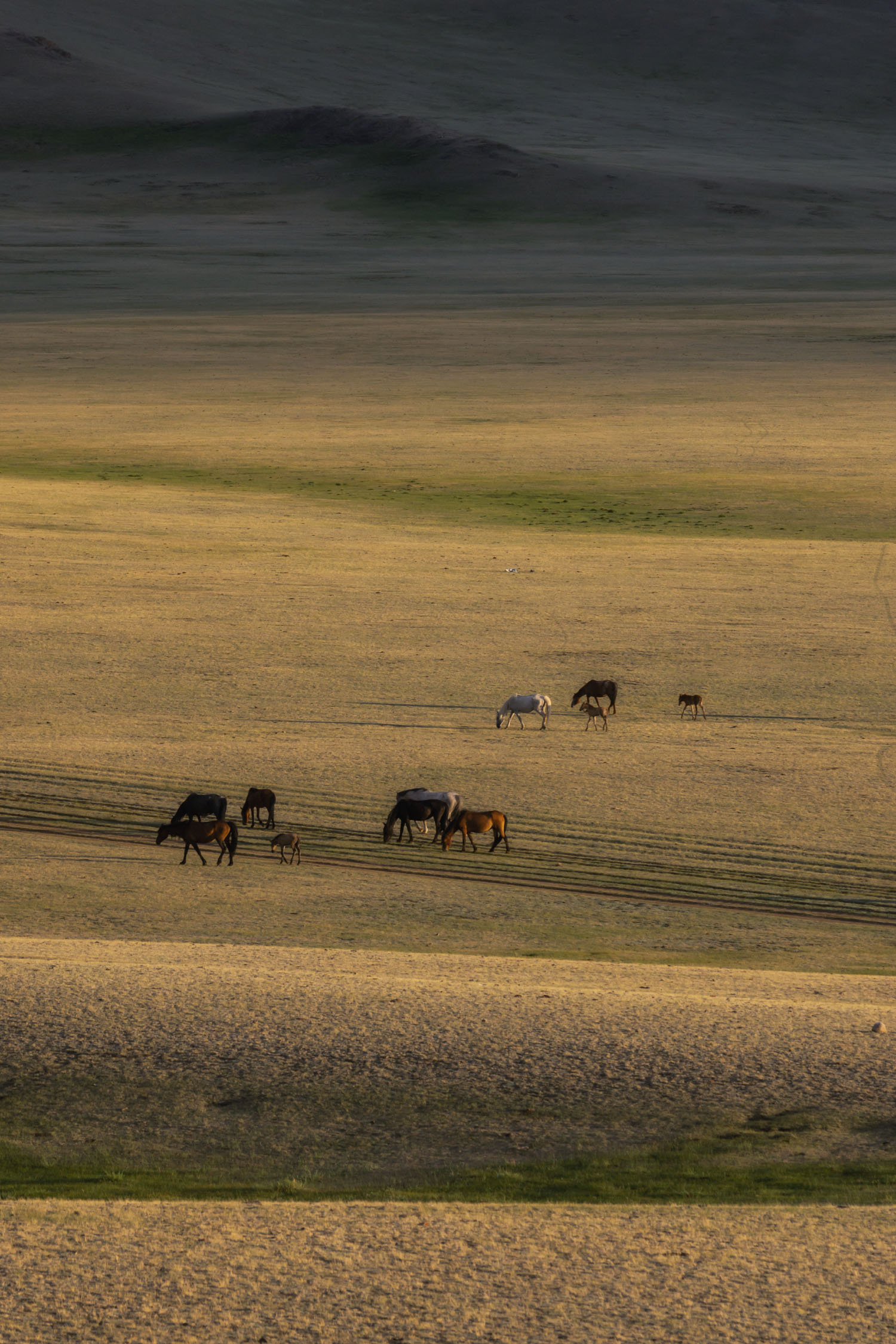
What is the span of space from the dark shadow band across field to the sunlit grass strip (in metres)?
30.7

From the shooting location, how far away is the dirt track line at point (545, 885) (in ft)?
56.4

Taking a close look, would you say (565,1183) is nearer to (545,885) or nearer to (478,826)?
(545,885)

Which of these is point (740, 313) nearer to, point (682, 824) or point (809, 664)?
point (809, 664)

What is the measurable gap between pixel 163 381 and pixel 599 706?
44199 mm

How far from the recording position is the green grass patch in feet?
34.8

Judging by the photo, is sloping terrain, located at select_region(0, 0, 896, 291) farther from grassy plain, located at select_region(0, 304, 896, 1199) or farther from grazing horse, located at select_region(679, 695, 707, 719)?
grazing horse, located at select_region(679, 695, 707, 719)

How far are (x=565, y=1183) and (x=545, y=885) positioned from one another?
23.6ft

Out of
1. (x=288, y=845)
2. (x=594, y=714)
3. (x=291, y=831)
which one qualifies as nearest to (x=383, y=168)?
(x=594, y=714)

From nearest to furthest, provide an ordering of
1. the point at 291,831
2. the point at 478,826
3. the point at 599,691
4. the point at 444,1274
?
the point at 444,1274, the point at 478,826, the point at 291,831, the point at 599,691

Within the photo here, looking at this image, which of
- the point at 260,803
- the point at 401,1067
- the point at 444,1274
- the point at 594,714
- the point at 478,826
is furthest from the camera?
the point at 594,714

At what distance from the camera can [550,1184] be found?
10.8 meters

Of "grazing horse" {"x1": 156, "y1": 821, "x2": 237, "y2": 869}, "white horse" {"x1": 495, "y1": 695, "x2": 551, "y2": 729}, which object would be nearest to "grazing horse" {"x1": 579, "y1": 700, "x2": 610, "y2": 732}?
"white horse" {"x1": 495, "y1": 695, "x2": 551, "y2": 729}

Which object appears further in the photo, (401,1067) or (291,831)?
(291,831)

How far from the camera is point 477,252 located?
395 ft
